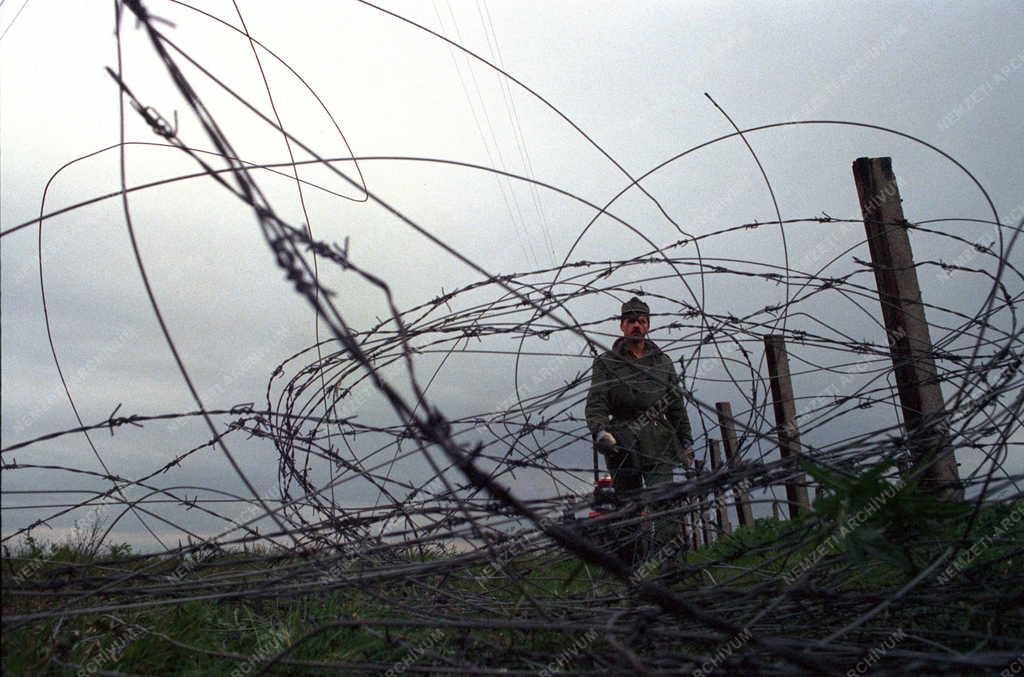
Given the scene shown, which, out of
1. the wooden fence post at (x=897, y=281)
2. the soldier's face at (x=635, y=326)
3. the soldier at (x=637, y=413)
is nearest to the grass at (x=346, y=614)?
the wooden fence post at (x=897, y=281)

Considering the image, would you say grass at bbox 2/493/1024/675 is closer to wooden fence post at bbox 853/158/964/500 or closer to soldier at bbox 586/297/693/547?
wooden fence post at bbox 853/158/964/500

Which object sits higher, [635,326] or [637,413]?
[635,326]

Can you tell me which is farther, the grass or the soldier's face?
the soldier's face

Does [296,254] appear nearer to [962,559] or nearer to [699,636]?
[699,636]

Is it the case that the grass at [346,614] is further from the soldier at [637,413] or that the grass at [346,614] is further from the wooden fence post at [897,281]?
the soldier at [637,413]

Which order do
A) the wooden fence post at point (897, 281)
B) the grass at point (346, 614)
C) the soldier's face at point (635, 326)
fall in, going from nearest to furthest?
the grass at point (346, 614), the wooden fence post at point (897, 281), the soldier's face at point (635, 326)

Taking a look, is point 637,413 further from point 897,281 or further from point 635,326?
point 897,281

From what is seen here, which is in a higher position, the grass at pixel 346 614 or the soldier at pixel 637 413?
the soldier at pixel 637 413

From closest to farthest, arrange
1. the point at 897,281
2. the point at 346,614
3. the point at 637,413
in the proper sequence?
the point at 346,614 → the point at 897,281 → the point at 637,413

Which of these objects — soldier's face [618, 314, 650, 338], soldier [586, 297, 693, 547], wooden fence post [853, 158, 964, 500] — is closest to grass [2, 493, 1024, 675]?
wooden fence post [853, 158, 964, 500]

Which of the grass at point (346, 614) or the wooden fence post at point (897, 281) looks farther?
the wooden fence post at point (897, 281)

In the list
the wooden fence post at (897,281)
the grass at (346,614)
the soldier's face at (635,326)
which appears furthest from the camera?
the soldier's face at (635,326)

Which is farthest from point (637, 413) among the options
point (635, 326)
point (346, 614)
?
point (346, 614)

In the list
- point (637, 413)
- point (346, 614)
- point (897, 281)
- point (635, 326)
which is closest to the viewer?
point (346, 614)
